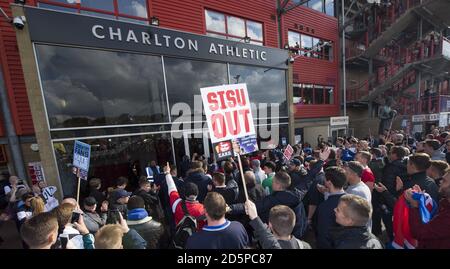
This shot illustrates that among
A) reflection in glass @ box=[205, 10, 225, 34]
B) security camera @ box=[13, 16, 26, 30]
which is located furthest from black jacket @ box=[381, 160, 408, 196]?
reflection in glass @ box=[205, 10, 225, 34]

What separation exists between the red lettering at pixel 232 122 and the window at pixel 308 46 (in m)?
12.3

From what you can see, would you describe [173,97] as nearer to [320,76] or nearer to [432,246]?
[432,246]

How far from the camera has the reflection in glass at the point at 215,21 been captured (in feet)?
34.5

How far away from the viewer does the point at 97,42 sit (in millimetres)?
6598

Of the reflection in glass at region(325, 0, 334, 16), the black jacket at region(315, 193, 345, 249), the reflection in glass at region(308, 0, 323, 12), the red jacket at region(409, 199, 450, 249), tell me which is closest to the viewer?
the red jacket at region(409, 199, 450, 249)

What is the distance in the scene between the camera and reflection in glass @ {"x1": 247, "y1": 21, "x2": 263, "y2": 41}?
11984mm

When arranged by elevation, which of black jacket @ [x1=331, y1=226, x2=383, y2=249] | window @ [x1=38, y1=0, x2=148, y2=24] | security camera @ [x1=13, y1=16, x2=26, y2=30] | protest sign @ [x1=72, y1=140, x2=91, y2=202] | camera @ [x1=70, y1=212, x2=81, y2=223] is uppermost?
window @ [x1=38, y1=0, x2=148, y2=24]

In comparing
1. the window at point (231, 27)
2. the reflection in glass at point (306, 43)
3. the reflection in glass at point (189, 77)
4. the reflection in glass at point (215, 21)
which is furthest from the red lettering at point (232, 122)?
the reflection in glass at point (306, 43)

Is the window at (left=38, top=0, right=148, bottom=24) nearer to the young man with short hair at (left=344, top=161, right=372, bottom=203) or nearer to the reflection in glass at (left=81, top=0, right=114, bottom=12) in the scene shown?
the reflection in glass at (left=81, top=0, right=114, bottom=12)

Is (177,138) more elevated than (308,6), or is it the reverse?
(308,6)

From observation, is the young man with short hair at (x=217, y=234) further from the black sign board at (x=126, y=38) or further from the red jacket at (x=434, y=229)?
the black sign board at (x=126, y=38)
